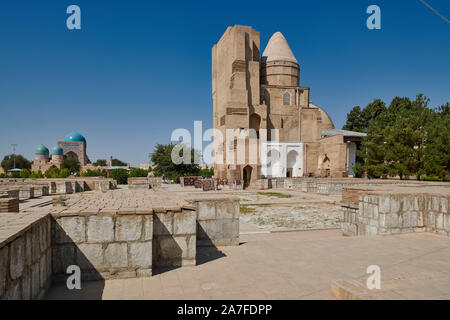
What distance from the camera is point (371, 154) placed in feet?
93.7

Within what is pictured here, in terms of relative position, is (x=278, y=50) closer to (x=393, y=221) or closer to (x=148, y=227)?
(x=393, y=221)

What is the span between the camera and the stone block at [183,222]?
13.9 ft

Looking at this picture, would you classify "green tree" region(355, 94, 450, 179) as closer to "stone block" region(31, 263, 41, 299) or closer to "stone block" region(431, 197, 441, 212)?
"stone block" region(431, 197, 441, 212)

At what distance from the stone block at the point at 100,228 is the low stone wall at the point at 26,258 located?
1.46 feet

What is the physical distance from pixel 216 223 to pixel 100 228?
2.24 meters

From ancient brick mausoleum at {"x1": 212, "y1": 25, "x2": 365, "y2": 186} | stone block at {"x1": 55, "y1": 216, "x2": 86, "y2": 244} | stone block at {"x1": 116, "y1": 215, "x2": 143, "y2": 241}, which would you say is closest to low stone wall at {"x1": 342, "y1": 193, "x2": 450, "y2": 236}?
stone block at {"x1": 116, "y1": 215, "x2": 143, "y2": 241}

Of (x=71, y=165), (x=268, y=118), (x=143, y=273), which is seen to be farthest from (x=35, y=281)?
(x=71, y=165)

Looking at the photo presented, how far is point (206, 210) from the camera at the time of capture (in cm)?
540

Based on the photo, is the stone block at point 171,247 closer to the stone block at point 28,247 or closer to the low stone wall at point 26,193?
the stone block at point 28,247

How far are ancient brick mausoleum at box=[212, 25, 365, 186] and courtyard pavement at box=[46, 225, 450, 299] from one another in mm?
25789

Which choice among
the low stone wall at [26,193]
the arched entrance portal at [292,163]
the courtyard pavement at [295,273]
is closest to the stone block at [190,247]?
the courtyard pavement at [295,273]

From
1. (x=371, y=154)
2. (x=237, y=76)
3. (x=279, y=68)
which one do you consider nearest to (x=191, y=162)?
(x=237, y=76)

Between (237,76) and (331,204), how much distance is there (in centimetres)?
2424
